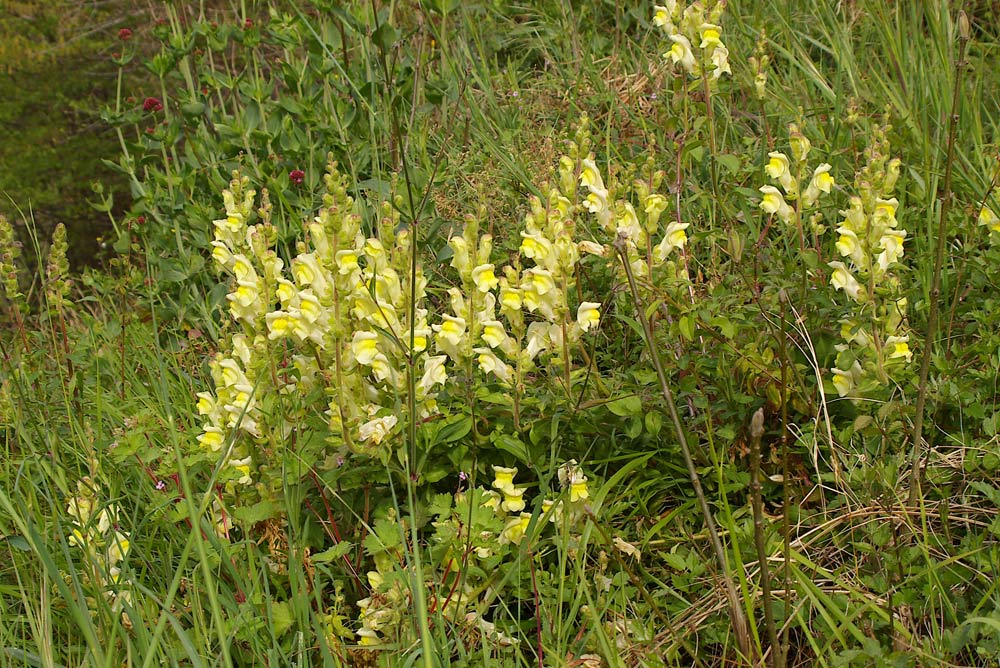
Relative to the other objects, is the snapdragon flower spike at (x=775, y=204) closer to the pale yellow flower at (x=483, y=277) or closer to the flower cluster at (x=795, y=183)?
the flower cluster at (x=795, y=183)

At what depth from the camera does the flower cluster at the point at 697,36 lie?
2.55 m

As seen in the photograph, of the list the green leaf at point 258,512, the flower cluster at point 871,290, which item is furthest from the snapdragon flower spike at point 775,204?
the green leaf at point 258,512

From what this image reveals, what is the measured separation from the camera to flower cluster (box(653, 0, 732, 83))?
8.38 feet

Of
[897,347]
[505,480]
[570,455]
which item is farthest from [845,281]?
[505,480]

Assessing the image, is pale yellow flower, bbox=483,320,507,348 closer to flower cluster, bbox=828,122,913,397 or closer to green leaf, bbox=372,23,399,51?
flower cluster, bbox=828,122,913,397

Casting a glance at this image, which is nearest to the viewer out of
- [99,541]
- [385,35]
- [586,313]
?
[99,541]

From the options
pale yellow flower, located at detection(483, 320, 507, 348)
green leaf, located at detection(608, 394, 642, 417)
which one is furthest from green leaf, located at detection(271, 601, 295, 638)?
green leaf, located at detection(608, 394, 642, 417)

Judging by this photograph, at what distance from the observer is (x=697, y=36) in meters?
2.57

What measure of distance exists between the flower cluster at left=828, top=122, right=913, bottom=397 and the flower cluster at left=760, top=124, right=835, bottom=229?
20 cm

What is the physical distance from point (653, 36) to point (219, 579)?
11.5ft

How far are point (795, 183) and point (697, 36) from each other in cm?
48

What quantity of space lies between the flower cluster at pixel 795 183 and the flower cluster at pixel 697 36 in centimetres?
31

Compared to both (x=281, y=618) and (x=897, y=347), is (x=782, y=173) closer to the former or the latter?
(x=897, y=347)

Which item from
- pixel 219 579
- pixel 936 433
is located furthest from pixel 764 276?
pixel 219 579
